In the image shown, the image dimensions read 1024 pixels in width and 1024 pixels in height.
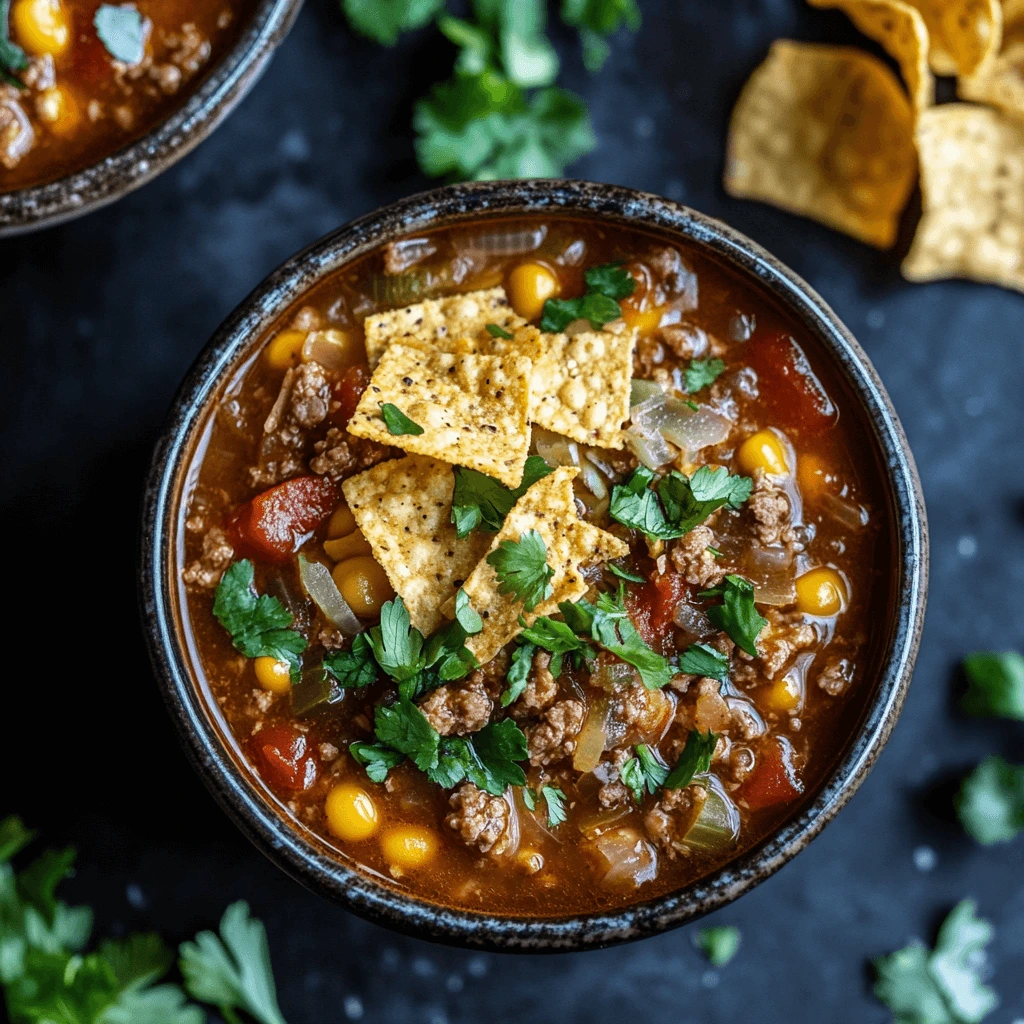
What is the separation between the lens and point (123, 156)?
325cm

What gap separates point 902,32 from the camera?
3885 millimetres

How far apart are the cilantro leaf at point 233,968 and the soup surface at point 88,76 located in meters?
2.39

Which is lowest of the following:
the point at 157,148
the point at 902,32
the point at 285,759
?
the point at 285,759

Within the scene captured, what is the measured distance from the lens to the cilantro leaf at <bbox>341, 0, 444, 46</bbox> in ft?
12.5

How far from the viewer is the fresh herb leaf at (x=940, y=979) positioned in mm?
3982

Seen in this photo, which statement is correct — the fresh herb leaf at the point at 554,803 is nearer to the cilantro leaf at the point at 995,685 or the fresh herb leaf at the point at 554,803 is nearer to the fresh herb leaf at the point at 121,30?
the cilantro leaf at the point at 995,685

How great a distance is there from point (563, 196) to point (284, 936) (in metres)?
2.58

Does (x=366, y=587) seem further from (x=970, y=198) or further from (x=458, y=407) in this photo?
(x=970, y=198)

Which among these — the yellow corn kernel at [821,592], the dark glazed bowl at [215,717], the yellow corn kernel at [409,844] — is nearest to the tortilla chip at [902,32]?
the dark glazed bowl at [215,717]

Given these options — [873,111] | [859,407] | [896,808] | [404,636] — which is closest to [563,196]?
[859,407]

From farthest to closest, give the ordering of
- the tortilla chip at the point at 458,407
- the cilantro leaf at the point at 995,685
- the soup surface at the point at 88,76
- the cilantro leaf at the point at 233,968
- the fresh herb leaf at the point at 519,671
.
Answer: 1. the cilantro leaf at the point at 995,685
2. the cilantro leaf at the point at 233,968
3. the soup surface at the point at 88,76
4. the fresh herb leaf at the point at 519,671
5. the tortilla chip at the point at 458,407

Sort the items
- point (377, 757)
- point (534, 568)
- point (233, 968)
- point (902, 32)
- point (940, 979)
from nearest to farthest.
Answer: point (534, 568), point (377, 757), point (233, 968), point (902, 32), point (940, 979)

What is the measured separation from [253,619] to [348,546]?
1.00 feet

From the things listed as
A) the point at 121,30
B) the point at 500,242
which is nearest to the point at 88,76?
the point at 121,30
